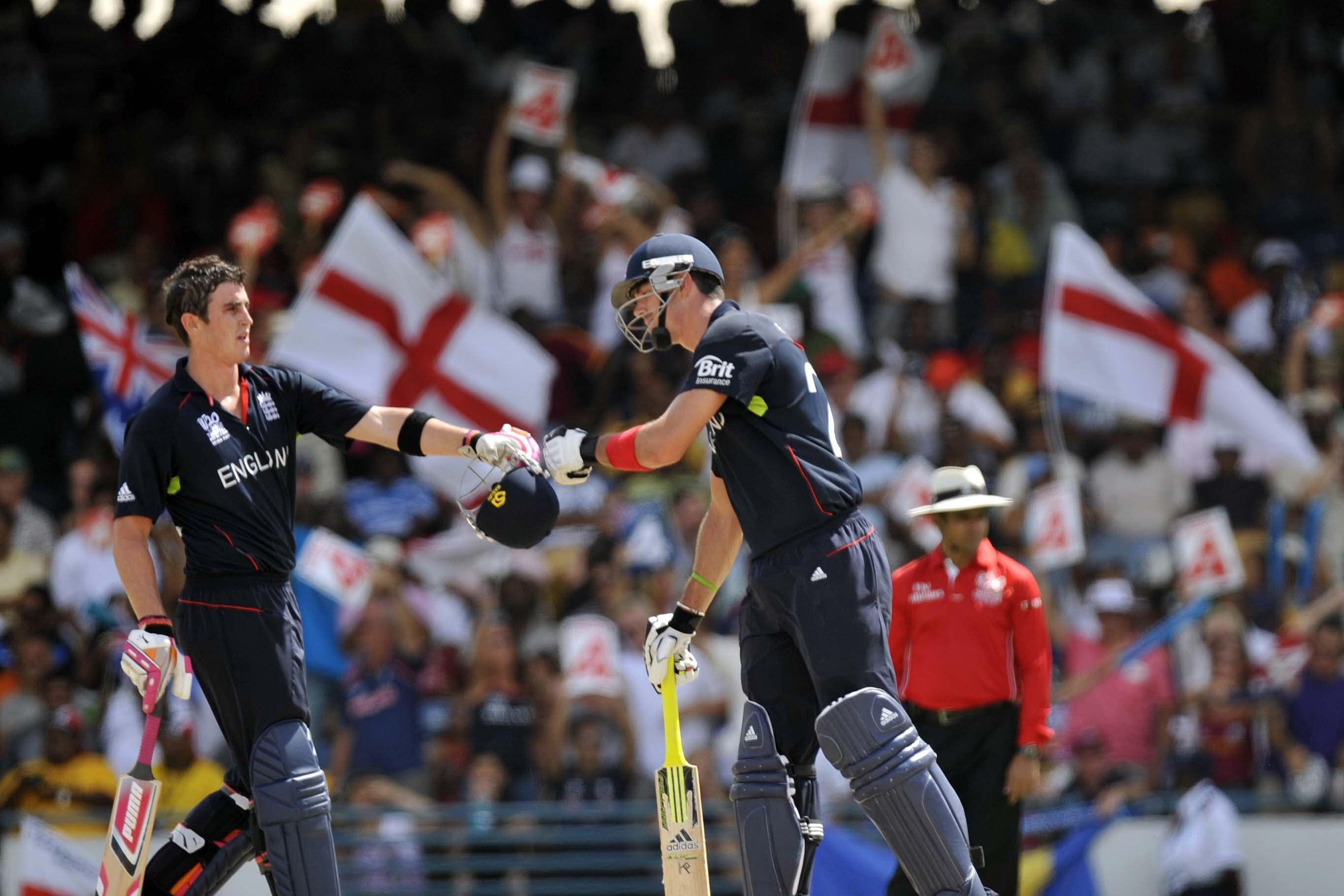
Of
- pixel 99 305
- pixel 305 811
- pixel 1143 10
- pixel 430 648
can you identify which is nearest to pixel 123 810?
pixel 305 811

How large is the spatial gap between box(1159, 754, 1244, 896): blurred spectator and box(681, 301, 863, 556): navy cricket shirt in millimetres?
4927

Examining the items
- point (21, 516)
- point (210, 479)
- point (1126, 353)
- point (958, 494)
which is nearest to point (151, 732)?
point (210, 479)

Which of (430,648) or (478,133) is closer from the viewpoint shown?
(430,648)

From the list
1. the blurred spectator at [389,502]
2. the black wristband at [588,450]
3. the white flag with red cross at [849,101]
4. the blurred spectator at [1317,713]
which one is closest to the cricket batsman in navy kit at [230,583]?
the black wristband at [588,450]

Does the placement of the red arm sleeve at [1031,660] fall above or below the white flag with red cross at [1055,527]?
below

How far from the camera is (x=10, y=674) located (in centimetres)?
1256

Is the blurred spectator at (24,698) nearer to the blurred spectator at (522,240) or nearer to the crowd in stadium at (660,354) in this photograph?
the crowd in stadium at (660,354)

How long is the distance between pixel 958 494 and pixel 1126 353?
5070 millimetres

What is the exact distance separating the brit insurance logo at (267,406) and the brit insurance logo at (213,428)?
0.63ft

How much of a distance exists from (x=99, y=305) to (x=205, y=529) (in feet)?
20.3

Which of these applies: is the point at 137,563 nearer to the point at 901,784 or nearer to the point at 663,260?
the point at 663,260

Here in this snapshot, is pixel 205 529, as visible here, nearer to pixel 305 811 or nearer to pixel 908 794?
pixel 305 811

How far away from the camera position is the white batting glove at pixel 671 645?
7.04 meters

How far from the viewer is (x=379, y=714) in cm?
1178
